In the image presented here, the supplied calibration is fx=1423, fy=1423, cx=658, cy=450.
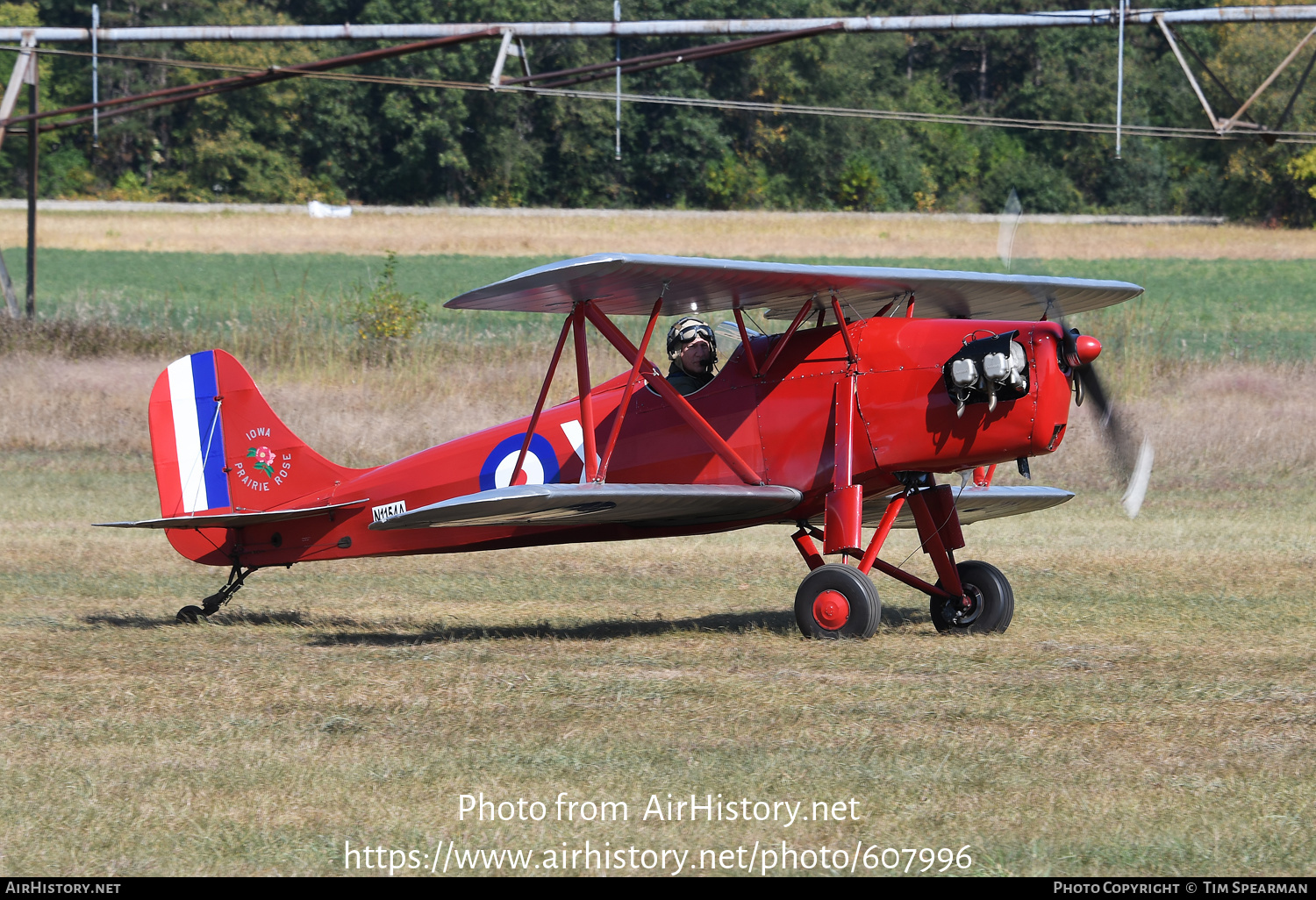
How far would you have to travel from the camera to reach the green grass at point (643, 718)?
15.5 ft

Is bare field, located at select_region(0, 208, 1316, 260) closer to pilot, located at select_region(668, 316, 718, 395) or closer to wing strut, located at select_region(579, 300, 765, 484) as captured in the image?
pilot, located at select_region(668, 316, 718, 395)

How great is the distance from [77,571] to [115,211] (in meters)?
57.7

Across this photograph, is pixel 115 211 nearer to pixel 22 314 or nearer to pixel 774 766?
pixel 22 314

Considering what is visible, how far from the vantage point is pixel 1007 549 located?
13.2 metres

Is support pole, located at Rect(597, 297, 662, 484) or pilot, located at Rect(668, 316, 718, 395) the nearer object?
support pole, located at Rect(597, 297, 662, 484)

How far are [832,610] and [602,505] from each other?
4.74ft

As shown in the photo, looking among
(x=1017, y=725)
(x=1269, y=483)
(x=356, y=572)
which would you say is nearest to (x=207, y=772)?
(x=1017, y=725)

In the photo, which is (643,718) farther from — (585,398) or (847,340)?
(847,340)

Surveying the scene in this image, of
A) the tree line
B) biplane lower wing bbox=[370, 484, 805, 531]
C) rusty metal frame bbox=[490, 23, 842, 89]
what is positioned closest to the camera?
biplane lower wing bbox=[370, 484, 805, 531]

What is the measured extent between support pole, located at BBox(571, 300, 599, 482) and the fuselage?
0.62 metres

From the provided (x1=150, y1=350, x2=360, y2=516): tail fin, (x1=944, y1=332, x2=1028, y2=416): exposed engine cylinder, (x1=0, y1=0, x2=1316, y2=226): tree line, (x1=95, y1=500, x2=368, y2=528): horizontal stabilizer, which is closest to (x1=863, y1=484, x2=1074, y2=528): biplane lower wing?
(x1=944, y1=332, x2=1028, y2=416): exposed engine cylinder

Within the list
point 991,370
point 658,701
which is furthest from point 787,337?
point 658,701

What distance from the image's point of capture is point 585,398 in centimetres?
847

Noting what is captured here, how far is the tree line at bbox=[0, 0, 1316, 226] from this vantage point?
7200cm
